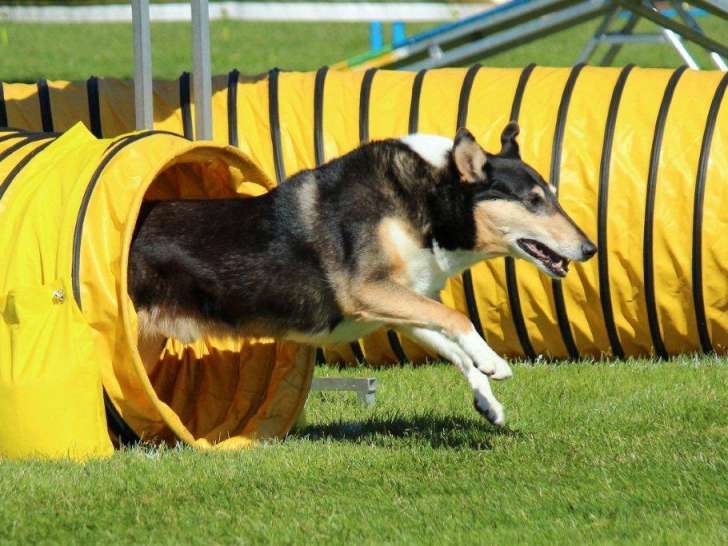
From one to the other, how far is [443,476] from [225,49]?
60.0ft

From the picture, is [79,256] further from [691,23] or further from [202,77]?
[691,23]

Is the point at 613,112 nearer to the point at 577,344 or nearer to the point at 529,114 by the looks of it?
the point at 529,114

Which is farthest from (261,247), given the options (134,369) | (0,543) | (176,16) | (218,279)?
(176,16)

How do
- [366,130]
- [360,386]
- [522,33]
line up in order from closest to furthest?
[360,386], [366,130], [522,33]

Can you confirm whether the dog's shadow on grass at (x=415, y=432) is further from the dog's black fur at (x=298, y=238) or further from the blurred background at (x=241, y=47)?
the blurred background at (x=241, y=47)

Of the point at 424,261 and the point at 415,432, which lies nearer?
the point at 424,261

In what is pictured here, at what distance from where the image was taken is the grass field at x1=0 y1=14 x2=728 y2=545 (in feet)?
15.6

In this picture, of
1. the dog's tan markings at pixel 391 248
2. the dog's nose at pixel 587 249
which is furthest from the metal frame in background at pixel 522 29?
the dog's tan markings at pixel 391 248

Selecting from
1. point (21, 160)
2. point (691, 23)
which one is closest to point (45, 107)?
point (21, 160)

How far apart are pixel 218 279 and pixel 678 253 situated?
2.88 metres

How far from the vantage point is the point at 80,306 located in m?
5.76

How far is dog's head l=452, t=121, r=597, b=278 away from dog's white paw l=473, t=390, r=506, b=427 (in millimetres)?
604

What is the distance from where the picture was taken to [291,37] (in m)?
24.6

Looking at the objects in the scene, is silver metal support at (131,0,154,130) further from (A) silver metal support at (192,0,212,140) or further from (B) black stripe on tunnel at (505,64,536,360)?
(B) black stripe on tunnel at (505,64,536,360)
